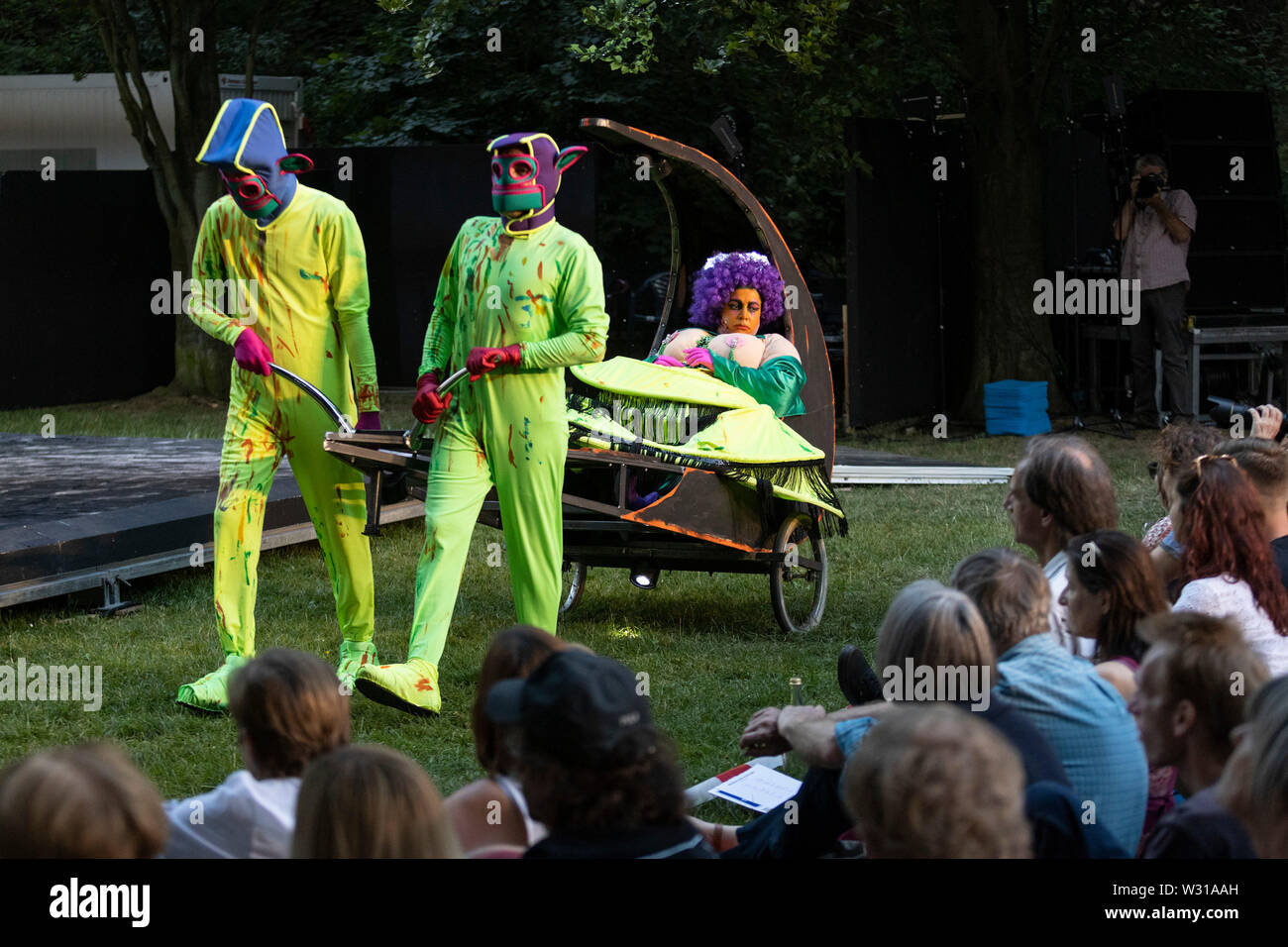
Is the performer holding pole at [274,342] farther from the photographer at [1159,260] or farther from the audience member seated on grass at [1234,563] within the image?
the photographer at [1159,260]

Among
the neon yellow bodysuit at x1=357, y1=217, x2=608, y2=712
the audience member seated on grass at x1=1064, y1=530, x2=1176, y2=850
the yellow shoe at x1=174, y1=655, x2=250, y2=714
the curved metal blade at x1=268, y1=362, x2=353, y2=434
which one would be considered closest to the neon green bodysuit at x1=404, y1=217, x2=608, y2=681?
the neon yellow bodysuit at x1=357, y1=217, x2=608, y2=712

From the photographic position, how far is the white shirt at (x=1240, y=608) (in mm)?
3750

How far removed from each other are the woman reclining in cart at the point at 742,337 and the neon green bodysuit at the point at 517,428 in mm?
1699

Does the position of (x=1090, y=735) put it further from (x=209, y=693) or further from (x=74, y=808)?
(x=209, y=693)

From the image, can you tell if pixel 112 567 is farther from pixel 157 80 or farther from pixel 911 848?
pixel 157 80

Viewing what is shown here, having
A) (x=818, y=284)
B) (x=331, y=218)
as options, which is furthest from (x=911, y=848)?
(x=818, y=284)

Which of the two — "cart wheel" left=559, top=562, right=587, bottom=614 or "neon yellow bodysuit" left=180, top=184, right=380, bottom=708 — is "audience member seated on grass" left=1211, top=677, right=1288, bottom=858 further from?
"cart wheel" left=559, top=562, right=587, bottom=614

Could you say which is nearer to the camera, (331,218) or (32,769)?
(32,769)

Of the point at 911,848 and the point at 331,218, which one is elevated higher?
the point at 331,218

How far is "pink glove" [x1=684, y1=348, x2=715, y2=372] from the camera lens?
6.89 m

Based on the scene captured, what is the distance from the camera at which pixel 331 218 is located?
545 cm

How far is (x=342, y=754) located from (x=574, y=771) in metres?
0.36

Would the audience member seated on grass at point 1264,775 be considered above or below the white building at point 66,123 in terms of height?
below

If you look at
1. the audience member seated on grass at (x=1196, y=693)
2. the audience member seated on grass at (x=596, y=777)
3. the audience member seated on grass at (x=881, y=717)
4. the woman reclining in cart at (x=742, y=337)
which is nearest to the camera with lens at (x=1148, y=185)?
the woman reclining in cart at (x=742, y=337)
